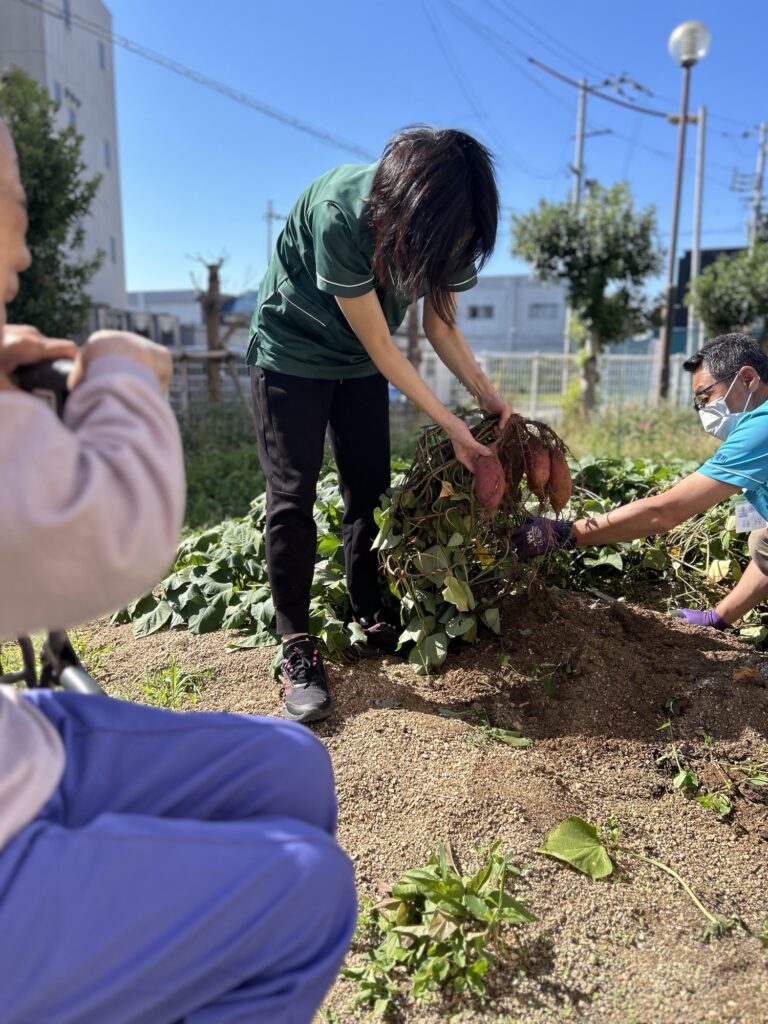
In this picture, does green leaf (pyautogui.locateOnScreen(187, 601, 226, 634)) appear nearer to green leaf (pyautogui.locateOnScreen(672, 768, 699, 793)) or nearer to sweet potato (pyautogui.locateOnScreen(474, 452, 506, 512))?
sweet potato (pyautogui.locateOnScreen(474, 452, 506, 512))

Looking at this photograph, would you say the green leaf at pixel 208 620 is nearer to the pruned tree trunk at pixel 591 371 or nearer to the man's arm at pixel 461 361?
the man's arm at pixel 461 361

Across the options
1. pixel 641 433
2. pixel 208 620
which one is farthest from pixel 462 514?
pixel 641 433

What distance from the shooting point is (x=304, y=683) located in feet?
8.02

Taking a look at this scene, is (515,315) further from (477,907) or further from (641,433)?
(477,907)

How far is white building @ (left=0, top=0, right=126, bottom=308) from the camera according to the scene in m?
14.9

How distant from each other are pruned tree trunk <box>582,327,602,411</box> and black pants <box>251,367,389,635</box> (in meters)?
10.7

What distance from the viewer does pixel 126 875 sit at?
868 millimetres

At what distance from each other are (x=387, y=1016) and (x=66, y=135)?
29.7 feet

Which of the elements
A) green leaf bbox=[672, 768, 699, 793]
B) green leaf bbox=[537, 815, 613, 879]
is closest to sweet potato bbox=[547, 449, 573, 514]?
green leaf bbox=[672, 768, 699, 793]

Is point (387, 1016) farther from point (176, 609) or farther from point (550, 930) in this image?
point (176, 609)

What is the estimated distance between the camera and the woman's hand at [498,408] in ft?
8.32

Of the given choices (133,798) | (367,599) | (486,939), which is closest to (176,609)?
(367,599)

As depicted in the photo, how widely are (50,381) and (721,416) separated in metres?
2.39

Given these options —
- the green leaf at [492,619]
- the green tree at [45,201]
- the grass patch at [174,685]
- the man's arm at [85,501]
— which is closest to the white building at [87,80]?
the green tree at [45,201]
